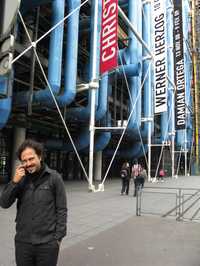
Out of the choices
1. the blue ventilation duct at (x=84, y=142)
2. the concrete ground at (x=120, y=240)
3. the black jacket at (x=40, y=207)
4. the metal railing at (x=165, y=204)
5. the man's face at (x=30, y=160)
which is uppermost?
the blue ventilation duct at (x=84, y=142)

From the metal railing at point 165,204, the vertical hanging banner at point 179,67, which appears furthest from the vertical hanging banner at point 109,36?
the vertical hanging banner at point 179,67

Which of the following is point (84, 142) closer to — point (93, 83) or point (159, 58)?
point (93, 83)

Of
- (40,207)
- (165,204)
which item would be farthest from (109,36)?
(40,207)

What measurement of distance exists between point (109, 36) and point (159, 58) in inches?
456

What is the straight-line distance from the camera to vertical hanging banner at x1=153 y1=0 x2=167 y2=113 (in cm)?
2759

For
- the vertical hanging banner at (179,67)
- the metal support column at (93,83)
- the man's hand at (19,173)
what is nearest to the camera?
the man's hand at (19,173)

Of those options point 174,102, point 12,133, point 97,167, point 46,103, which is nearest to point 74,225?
point 46,103

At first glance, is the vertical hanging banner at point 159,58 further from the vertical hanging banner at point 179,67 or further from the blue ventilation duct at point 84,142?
the vertical hanging banner at point 179,67

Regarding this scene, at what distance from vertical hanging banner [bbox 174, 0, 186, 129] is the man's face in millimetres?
34012

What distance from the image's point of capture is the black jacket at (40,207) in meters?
2.97

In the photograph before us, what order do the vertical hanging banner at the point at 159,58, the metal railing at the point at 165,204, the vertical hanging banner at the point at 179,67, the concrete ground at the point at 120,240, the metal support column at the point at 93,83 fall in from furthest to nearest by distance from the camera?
the vertical hanging banner at the point at 179,67
the vertical hanging banner at the point at 159,58
the metal support column at the point at 93,83
the metal railing at the point at 165,204
the concrete ground at the point at 120,240

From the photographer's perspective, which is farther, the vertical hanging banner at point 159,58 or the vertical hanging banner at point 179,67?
the vertical hanging banner at point 179,67

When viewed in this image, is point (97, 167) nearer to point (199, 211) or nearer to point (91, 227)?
point (199, 211)

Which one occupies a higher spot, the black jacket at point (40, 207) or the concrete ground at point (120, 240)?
the black jacket at point (40, 207)
